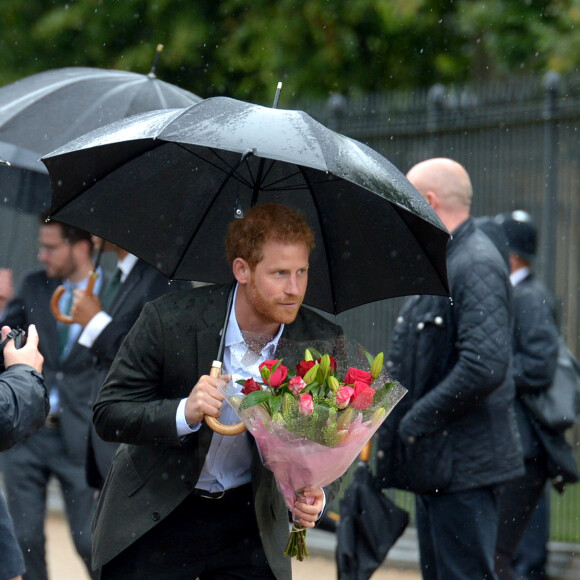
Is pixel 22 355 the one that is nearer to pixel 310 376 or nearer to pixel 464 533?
pixel 310 376

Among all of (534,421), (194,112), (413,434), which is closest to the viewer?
(194,112)

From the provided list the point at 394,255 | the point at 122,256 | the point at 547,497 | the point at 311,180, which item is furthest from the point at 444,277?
the point at 547,497

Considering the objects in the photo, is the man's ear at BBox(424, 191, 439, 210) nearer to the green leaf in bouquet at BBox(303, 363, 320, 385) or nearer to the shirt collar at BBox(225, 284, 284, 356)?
the shirt collar at BBox(225, 284, 284, 356)

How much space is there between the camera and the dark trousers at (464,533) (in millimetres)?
4938

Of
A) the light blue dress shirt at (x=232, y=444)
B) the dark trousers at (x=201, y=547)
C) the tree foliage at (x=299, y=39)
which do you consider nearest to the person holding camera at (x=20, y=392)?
the dark trousers at (x=201, y=547)

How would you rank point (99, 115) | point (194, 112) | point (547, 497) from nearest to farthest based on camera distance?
1. point (194, 112)
2. point (99, 115)
3. point (547, 497)

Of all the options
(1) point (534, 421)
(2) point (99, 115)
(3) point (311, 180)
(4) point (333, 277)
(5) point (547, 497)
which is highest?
(2) point (99, 115)

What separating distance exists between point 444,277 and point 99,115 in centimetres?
225

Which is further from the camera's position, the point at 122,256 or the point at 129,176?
the point at 122,256

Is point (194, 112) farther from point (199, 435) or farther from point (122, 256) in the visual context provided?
point (122, 256)

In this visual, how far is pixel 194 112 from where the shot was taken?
11.3ft

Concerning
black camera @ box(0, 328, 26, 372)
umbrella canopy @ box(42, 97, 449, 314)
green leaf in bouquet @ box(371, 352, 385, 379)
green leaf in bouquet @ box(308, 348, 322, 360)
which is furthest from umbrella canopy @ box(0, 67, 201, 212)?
green leaf in bouquet @ box(371, 352, 385, 379)

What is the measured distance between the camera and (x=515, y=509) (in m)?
5.96

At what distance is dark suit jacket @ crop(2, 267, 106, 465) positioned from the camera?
607 centimetres
